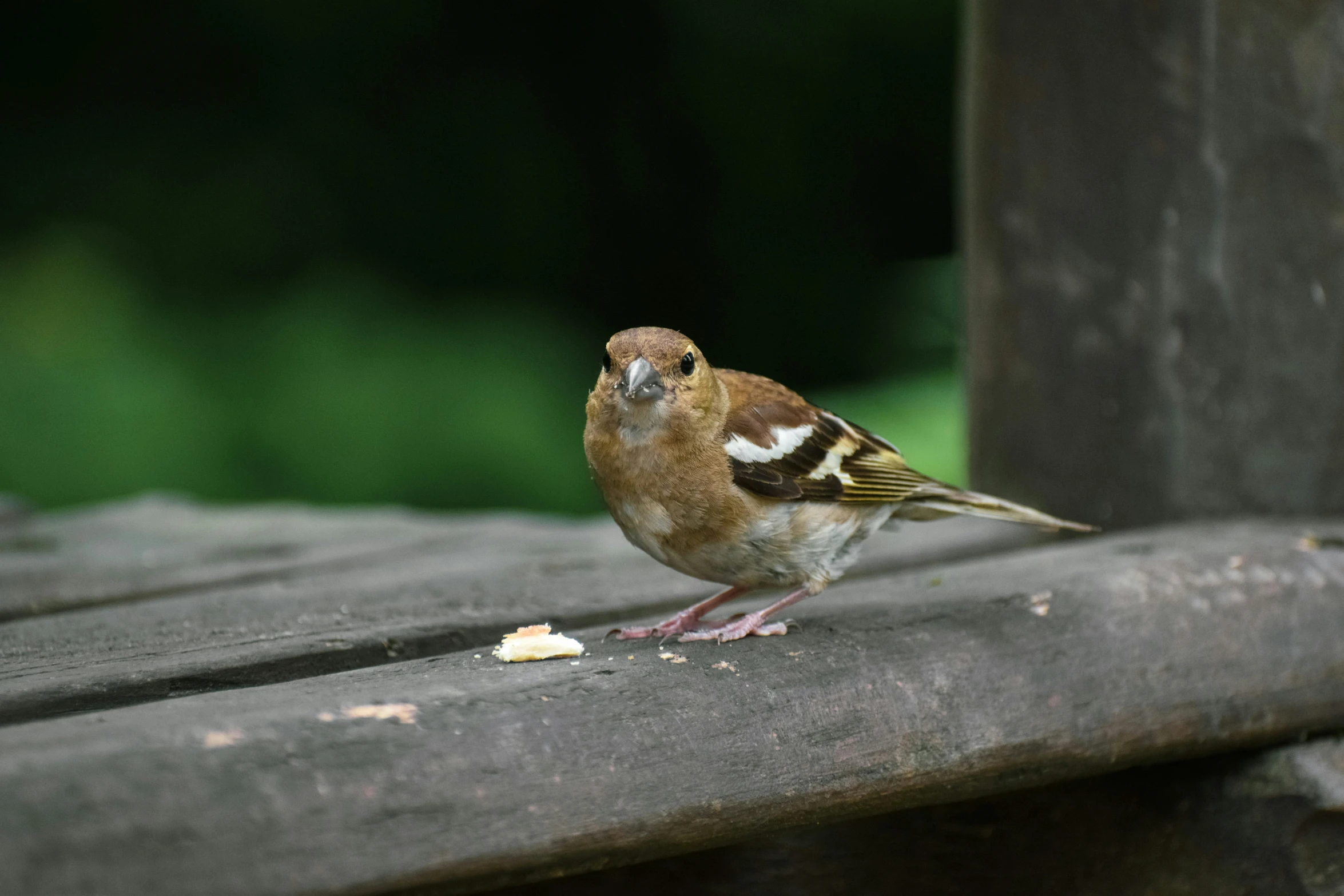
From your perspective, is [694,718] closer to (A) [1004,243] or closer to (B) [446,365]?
(A) [1004,243]

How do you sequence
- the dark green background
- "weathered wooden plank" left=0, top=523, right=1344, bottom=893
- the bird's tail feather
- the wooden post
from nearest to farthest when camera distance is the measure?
"weathered wooden plank" left=0, top=523, right=1344, bottom=893
the bird's tail feather
the wooden post
the dark green background

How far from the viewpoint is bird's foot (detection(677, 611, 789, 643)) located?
2.32 m

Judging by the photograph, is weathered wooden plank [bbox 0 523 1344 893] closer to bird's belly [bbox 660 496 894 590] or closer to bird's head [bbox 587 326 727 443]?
bird's belly [bbox 660 496 894 590]

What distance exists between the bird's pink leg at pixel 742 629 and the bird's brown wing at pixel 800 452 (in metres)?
0.24

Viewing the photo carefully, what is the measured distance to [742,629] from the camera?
235 centimetres

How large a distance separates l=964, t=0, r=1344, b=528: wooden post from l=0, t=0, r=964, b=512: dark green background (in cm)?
177

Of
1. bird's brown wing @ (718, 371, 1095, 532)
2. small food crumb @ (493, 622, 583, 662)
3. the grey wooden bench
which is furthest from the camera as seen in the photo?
bird's brown wing @ (718, 371, 1095, 532)

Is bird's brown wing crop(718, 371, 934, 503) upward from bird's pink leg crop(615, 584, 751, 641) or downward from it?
upward

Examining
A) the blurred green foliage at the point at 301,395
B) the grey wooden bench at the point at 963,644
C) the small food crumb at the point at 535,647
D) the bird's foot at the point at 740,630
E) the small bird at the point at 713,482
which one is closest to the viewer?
the grey wooden bench at the point at 963,644

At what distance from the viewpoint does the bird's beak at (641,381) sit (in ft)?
7.91

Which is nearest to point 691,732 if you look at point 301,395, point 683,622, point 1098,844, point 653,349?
point 683,622

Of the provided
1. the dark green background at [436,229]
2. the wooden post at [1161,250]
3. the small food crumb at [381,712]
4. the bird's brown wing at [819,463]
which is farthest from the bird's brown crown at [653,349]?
the dark green background at [436,229]

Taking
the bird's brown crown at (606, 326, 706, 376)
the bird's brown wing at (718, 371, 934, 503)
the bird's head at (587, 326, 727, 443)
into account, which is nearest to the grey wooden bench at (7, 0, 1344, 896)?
the bird's brown wing at (718, 371, 934, 503)

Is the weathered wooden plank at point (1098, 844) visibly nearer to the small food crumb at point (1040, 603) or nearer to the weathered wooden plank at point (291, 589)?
the small food crumb at point (1040, 603)
